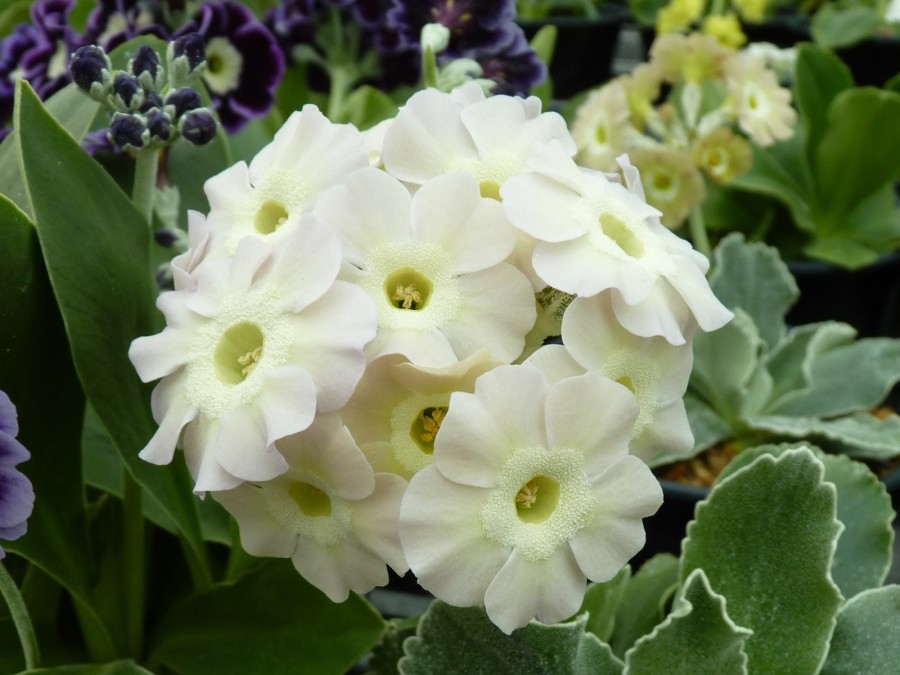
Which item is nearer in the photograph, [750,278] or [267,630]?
[267,630]

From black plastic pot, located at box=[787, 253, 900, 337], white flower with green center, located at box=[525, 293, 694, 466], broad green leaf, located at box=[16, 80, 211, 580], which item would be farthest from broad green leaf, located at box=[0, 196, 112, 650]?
black plastic pot, located at box=[787, 253, 900, 337]

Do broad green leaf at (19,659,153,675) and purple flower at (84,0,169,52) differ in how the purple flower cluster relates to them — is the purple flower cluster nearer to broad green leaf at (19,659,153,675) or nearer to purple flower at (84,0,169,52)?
purple flower at (84,0,169,52)

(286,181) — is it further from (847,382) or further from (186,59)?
(847,382)

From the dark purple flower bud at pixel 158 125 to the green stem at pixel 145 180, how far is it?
0.08ft

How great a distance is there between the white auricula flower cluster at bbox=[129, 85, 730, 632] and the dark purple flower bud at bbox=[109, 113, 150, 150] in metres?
0.08

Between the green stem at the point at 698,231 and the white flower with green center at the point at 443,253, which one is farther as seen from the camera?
the green stem at the point at 698,231

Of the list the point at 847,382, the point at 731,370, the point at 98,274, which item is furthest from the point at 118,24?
the point at 847,382

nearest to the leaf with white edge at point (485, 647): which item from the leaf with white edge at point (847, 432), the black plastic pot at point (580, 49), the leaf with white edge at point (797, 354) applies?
the leaf with white edge at point (847, 432)

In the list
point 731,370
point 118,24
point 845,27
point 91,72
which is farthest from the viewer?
point 845,27

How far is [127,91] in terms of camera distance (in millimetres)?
486

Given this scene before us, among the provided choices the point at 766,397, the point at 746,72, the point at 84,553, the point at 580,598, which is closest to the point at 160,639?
the point at 84,553

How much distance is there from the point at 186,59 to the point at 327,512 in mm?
244

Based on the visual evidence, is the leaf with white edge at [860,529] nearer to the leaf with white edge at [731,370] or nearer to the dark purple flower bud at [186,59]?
the leaf with white edge at [731,370]

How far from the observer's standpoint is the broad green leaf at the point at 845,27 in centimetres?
151
